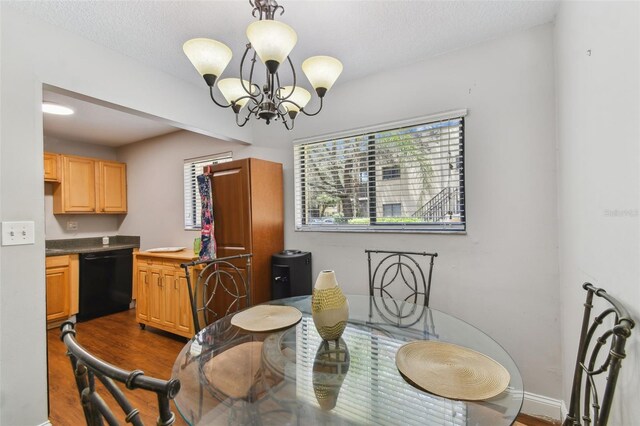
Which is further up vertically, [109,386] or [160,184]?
[160,184]

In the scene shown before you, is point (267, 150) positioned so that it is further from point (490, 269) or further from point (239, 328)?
point (490, 269)

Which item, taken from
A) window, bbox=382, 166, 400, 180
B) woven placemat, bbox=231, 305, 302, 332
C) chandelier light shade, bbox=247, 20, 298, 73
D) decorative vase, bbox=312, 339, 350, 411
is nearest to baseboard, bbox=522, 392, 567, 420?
decorative vase, bbox=312, 339, 350, 411

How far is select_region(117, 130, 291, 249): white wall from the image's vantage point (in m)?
3.88

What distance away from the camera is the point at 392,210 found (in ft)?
7.97

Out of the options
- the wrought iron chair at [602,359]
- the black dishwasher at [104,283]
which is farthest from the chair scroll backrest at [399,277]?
the black dishwasher at [104,283]

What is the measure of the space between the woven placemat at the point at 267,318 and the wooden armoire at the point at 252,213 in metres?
0.91

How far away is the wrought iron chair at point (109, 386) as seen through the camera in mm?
520

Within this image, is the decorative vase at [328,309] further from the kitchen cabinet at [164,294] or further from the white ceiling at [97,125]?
the white ceiling at [97,125]

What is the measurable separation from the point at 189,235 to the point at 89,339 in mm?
1497

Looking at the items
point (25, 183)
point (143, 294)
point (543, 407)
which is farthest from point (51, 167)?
point (543, 407)

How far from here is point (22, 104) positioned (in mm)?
1654

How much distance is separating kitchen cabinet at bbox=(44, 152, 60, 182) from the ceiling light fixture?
3.34 ft

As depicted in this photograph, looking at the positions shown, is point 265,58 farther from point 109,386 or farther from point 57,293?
point 57,293

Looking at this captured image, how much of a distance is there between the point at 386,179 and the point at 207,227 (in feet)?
5.86
